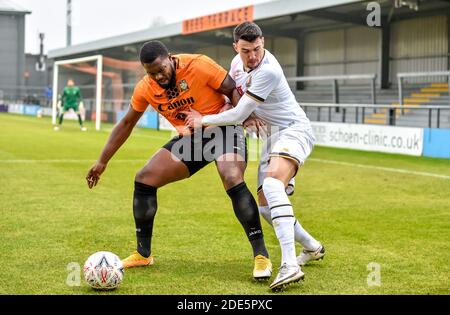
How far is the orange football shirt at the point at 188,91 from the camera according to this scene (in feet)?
19.6

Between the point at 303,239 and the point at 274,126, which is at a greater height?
the point at 274,126

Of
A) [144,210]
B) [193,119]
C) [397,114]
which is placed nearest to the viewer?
[193,119]

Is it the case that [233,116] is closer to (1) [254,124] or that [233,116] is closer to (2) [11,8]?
(1) [254,124]

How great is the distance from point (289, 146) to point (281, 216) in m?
0.63

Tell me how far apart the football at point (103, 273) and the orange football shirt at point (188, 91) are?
135cm

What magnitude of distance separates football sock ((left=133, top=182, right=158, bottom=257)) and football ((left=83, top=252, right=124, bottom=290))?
70 cm

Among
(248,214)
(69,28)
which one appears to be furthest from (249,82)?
(69,28)

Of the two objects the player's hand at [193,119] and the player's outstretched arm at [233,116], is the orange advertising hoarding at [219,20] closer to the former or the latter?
the player's hand at [193,119]

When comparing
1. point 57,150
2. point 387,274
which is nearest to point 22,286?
point 387,274

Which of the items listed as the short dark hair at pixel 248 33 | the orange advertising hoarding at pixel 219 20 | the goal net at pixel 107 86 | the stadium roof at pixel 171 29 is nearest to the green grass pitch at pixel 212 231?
the short dark hair at pixel 248 33

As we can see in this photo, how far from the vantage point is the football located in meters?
5.28

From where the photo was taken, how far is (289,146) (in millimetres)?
5730
